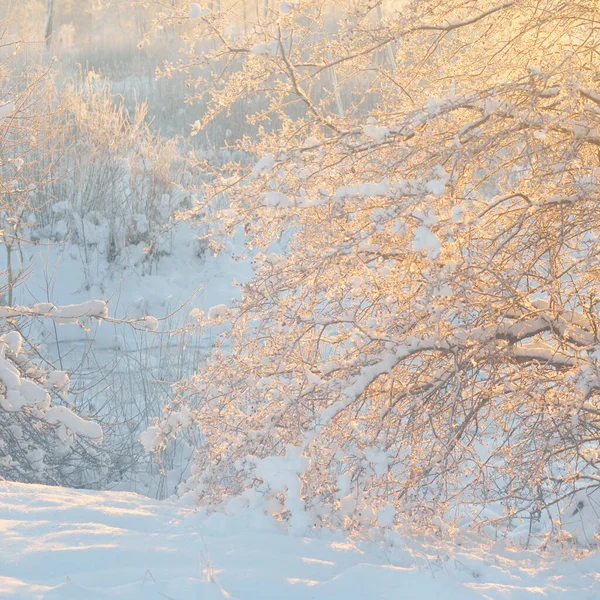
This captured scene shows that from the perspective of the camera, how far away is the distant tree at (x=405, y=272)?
3062mm

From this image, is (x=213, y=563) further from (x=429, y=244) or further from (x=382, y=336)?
(x=429, y=244)

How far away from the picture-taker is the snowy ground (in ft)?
7.98

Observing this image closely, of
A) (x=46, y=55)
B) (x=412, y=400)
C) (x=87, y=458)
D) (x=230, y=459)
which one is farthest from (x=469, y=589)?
(x=46, y=55)

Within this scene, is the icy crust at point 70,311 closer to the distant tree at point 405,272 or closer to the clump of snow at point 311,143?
the distant tree at point 405,272

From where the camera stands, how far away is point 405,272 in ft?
10.3

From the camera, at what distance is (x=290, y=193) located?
10.7 feet

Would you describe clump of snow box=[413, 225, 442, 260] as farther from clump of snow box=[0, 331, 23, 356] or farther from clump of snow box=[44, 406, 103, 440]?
clump of snow box=[0, 331, 23, 356]

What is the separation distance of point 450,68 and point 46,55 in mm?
18021

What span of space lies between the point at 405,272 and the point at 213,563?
130cm

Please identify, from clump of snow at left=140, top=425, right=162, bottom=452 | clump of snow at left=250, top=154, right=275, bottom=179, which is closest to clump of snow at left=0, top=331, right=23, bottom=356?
clump of snow at left=140, top=425, right=162, bottom=452

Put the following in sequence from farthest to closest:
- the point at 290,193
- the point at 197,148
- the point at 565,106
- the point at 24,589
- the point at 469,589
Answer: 1. the point at 197,148
2. the point at 290,193
3. the point at 565,106
4. the point at 469,589
5. the point at 24,589

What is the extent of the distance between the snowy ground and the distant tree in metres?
0.22

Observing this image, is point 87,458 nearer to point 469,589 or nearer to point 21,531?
point 21,531

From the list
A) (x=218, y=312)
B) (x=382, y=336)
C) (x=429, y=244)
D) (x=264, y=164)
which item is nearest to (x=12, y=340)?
(x=218, y=312)
